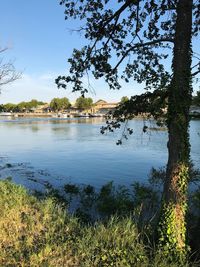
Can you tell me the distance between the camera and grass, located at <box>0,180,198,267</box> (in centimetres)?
700

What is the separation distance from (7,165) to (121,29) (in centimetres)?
1965

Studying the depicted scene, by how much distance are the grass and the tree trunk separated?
1.85 feet

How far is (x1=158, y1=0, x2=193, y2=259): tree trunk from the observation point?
7.94 metres

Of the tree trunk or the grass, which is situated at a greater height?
the tree trunk

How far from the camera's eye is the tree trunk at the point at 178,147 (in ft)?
26.1

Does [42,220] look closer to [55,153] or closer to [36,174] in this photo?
[36,174]

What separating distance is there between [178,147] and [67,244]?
10.9 ft

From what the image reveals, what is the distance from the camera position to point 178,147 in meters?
8.01

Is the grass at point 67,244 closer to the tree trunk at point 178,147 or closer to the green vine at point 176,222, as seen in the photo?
the green vine at point 176,222

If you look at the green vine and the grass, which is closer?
the grass

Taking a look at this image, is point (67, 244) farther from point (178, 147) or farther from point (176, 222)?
point (178, 147)

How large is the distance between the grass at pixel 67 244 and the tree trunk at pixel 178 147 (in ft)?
1.85

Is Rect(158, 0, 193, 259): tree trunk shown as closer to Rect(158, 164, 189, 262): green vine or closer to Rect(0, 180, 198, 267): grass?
Rect(158, 164, 189, 262): green vine

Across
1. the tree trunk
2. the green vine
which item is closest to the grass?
the green vine
